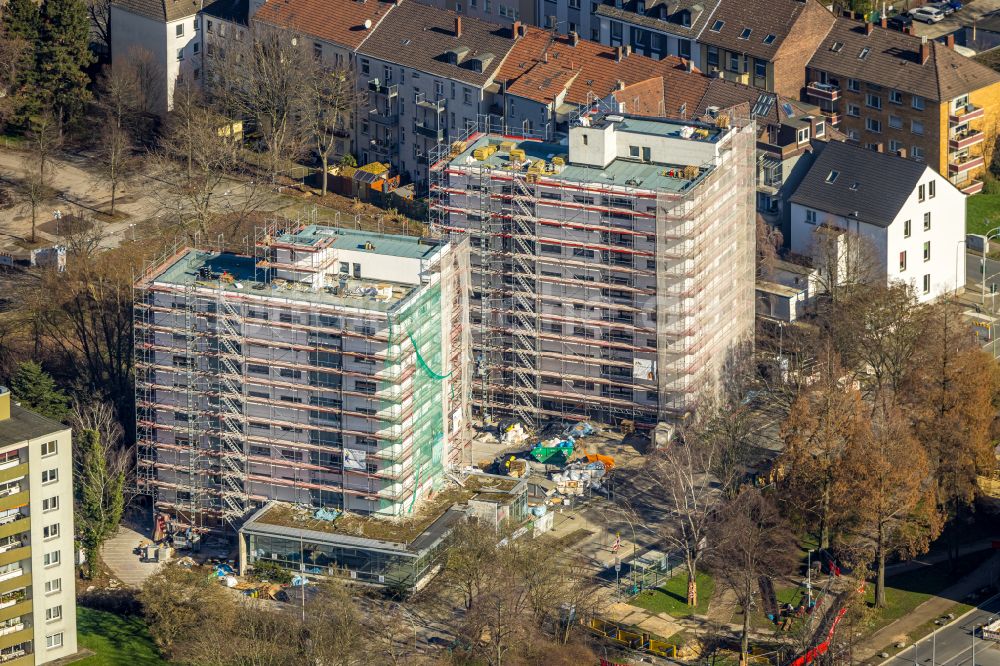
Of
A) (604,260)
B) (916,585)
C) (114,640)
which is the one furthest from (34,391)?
(916,585)

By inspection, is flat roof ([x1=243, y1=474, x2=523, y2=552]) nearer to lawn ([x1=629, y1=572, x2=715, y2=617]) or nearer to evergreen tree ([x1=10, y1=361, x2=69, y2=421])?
lawn ([x1=629, y1=572, x2=715, y2=617])

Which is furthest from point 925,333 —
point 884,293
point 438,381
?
point 438,381

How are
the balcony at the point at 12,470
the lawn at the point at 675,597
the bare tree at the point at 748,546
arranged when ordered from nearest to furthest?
the balcony at the point at 12,470 < the bare tree at the point at 748,546 < the lawn at the point at 675,597

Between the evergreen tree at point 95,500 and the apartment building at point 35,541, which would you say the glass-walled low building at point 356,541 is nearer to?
the evergreen tree at point 95,500

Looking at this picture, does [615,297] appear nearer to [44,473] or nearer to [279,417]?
[279,417]

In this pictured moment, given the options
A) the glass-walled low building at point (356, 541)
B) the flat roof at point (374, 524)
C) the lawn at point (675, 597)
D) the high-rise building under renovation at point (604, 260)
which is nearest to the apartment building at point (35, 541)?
the glass-walled low building at point (356, 541)

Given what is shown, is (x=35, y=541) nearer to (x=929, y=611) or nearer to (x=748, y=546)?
(x=748, y=546)

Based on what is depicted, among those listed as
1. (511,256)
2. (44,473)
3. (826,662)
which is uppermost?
(511,256)
